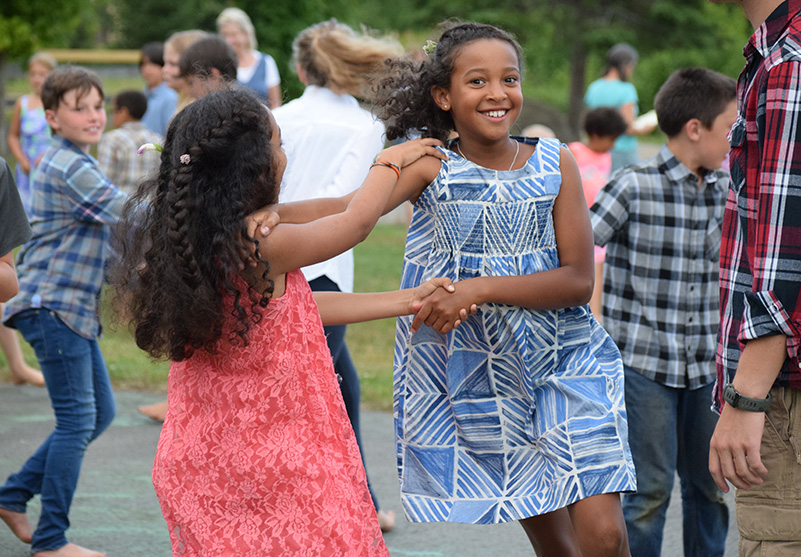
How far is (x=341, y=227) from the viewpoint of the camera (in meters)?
2.93

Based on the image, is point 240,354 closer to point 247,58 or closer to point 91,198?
point 91,198

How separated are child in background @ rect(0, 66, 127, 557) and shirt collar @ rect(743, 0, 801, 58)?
284cm

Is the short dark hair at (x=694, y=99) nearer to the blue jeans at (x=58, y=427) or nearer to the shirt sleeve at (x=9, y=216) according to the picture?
the shirt sleeve at (x=9, y=216)

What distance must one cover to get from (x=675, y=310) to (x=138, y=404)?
4.31m

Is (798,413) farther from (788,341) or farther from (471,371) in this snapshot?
(471,371)

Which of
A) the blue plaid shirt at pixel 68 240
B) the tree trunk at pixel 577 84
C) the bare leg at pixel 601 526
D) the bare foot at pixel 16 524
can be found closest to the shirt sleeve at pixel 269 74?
the blue plaid shirt at pixel 68 240

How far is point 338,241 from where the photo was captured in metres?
2.90

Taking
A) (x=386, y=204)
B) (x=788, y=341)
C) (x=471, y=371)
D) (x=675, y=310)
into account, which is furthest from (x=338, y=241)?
(x=675, y=310)

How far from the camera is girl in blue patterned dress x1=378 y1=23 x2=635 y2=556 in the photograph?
3.13m

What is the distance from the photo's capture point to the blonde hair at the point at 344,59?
15.4ft

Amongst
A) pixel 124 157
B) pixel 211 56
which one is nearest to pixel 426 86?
pixel 211 56

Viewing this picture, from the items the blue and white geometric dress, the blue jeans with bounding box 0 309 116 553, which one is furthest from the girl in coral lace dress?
the blue jeans with bounding box 0 309 116 553

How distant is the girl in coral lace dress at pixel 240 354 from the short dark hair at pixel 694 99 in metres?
1.92

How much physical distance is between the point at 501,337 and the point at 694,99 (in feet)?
5.19
